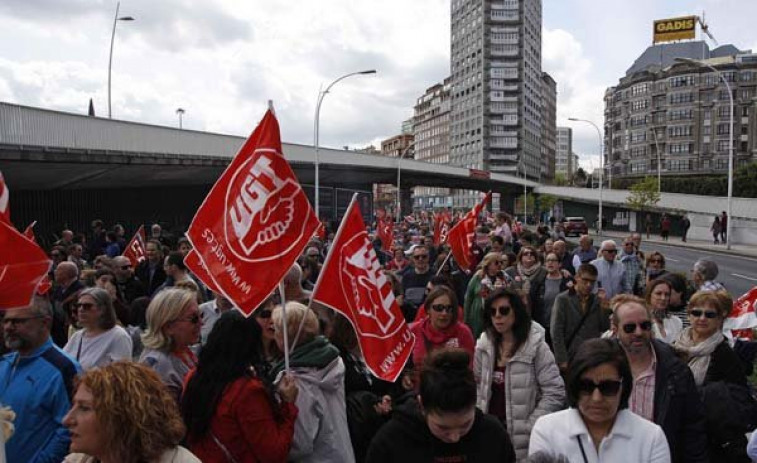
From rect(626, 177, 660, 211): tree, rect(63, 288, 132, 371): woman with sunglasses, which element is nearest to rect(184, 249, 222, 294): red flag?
rect(63, 288, 132, 371): woman with sunglasses

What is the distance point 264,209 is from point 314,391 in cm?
106

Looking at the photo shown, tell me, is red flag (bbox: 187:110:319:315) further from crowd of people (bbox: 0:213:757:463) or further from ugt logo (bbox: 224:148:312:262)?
crowd of people (bbox: 0:213:757:463)

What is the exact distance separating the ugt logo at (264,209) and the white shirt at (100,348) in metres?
1.32

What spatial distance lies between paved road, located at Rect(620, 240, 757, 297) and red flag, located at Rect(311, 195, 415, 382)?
41.4 feet

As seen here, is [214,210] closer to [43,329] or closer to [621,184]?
[43,329]

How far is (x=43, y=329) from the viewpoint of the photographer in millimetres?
3482

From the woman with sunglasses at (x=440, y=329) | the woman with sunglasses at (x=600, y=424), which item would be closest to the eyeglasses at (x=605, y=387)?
the woman with sunglasses at (x=600, y=424)

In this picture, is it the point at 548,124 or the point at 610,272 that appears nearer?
the point at 610,272

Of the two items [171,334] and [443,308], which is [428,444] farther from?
[443,308]

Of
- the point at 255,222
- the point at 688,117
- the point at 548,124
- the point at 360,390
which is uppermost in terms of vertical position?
the point at 548,124

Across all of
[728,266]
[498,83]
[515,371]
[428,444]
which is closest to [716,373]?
[515,371]

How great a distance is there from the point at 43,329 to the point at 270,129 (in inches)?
64.9

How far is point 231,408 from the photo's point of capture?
2.89 meters

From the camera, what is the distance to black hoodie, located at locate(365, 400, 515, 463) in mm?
2545
